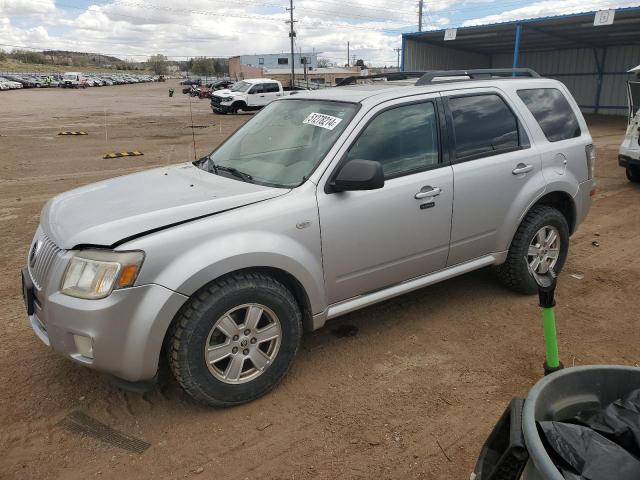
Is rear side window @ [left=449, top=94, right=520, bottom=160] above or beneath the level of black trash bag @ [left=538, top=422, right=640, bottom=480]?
above

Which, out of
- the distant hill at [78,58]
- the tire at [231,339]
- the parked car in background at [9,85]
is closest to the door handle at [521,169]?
the tire at [231,339]

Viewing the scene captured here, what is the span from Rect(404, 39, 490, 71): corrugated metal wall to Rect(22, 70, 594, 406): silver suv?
24578 mm

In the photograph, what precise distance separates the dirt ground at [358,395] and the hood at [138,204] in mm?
1067

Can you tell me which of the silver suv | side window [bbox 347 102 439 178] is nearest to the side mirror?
the silver suv

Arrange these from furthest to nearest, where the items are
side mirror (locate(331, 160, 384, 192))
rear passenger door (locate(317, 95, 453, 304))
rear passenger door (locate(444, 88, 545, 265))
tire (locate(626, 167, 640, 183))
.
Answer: tire (locate(626, 167, 640, 183)) < rear passenger door (locate(444, 88, 545, 265)) < rear passenger door (locate(317, 95, 453, 304)) < side mirror (locate(331, 160, 384, 192))

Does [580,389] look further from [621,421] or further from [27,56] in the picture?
[27,56]

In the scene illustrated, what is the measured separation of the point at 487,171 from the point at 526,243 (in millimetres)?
804

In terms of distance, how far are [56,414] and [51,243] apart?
39.8 inches

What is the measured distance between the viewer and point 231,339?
9.79ft

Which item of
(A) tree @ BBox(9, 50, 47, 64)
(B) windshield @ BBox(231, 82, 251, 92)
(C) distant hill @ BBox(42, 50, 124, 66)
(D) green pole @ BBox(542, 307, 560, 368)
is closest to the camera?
(D) green pole @ BBox(542, 307, 560, 368)

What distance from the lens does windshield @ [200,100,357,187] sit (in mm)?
3422

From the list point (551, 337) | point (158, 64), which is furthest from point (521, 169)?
point (158, 64)

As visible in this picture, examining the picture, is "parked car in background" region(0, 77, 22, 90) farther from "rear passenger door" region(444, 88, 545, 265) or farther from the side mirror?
the side mirror

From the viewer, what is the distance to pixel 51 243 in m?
2.95
